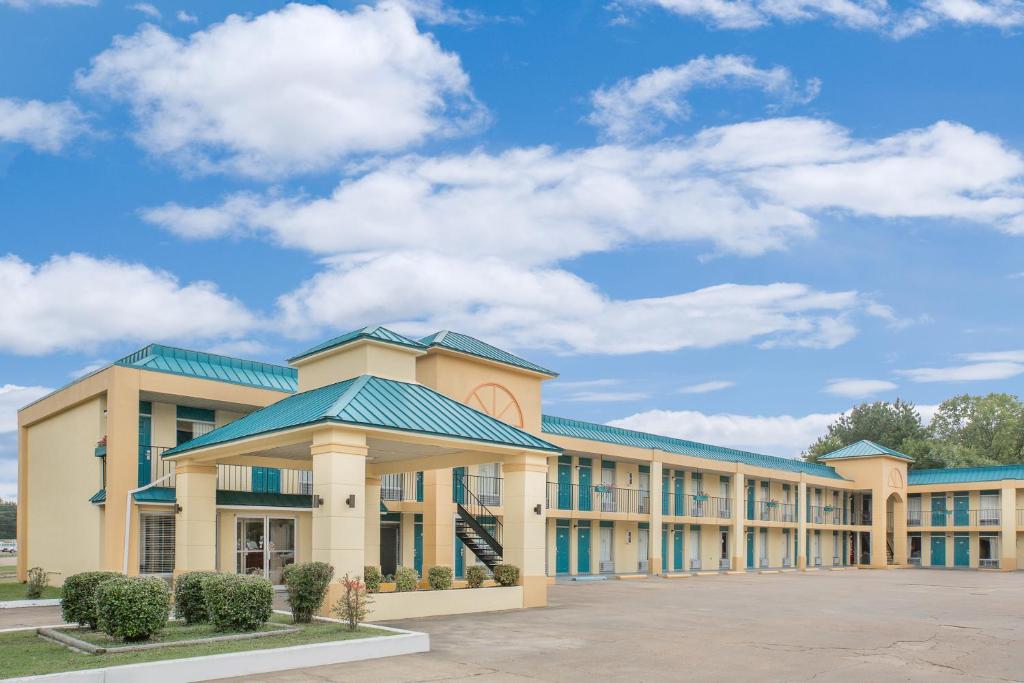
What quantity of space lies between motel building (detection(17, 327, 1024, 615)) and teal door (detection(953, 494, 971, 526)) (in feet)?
87.5

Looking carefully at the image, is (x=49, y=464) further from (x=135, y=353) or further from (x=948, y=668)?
(x=948, y=668)

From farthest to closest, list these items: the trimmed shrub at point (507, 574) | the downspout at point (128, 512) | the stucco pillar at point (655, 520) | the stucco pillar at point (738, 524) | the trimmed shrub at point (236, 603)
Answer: the stucco pillar at point (738, 524) → the stucco pillar at point (655, 520) → the downspout at point (128, 512) → the trimmed shrub at point (507, 574) → the trimmed shrub at point (236, 603)

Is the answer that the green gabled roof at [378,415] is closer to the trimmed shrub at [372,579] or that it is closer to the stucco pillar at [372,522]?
the trimmed shrub at [372,579]

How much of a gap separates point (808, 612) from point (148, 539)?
55.5 feet

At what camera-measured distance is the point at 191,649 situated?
1298 cm

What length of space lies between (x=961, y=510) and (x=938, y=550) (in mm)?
3418

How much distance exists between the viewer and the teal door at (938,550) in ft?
195

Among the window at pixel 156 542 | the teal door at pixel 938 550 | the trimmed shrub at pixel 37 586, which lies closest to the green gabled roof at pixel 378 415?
the window at pixel 156 542

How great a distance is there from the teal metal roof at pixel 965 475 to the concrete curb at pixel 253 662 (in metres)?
50.8

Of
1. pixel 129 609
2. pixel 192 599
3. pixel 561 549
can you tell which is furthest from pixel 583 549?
pixel 129 609

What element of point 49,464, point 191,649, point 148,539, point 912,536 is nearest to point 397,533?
point 148,539

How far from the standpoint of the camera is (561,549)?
38281mm

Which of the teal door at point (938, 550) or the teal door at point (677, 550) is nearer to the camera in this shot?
the teal door at point (677, 550)

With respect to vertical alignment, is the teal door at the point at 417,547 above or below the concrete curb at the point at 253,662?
A: below
